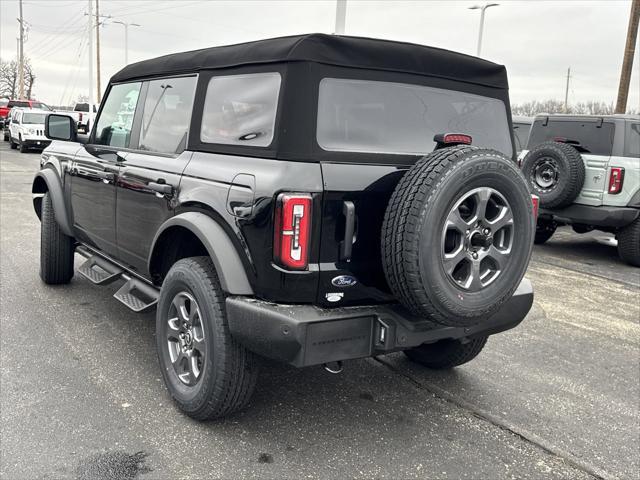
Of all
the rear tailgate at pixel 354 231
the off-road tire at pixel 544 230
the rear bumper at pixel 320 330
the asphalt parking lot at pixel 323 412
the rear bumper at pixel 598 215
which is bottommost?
the asphalt parking lot at pixel 323 412

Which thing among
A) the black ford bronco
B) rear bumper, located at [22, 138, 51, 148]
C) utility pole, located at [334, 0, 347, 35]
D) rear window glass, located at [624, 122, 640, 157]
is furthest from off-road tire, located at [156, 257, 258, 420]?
rear bumper, located at [22, 138, 51, 148]

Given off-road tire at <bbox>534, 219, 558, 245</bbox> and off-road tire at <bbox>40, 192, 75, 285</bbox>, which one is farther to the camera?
off-road tire at <bbox>534, 219, 558, 245</bbox>

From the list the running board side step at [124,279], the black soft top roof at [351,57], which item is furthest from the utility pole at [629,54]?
the running board side step at [124,279]

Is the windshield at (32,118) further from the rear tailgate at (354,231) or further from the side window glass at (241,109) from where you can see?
the rear tailgate at (354,231)

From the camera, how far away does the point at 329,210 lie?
2.64 meters

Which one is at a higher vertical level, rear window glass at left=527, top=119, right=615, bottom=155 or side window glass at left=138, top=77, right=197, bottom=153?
rear window glass at left=527, top=119, right=615, bottom=155

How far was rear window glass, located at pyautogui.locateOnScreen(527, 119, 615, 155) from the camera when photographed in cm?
787

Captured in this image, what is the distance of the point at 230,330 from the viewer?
2789 millimetres

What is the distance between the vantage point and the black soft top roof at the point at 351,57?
108 inches

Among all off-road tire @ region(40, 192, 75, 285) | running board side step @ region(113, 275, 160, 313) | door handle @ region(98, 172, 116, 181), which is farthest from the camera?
off-road tire @ region(40, 192, 75, 285)

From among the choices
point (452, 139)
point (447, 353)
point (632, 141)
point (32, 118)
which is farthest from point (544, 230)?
point (32, 118)

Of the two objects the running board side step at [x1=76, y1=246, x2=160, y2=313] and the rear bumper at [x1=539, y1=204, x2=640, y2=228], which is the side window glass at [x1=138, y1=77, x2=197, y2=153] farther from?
the rear bumper at [x1=539, y1=204, x2=640, y2=228]

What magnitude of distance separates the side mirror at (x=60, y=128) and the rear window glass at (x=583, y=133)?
6410mm

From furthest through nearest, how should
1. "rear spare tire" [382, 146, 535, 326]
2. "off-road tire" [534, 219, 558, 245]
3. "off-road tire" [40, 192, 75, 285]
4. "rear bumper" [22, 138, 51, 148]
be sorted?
"rear bumper" [22, 138, 51, 148]
"off-road tire" [534, 219, 558, 245]
"off-road tire" [40, 192, 75, 285]
"rear spare tire" [382, 146, 535, 326]
